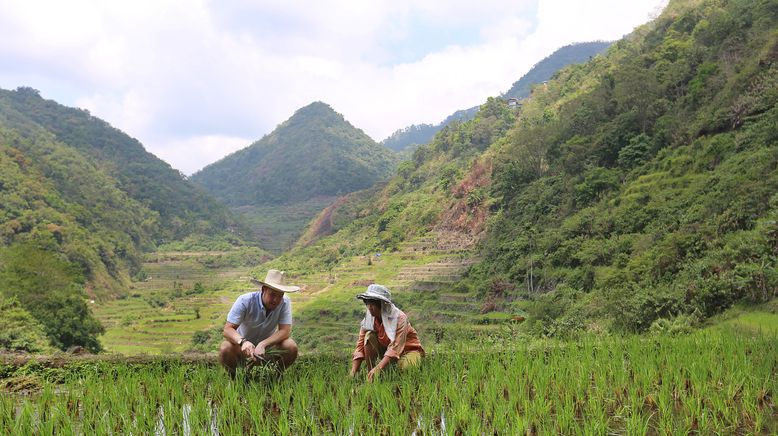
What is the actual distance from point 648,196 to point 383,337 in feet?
60.2

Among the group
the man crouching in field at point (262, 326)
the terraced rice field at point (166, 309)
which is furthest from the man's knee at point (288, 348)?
the terraced rice field at point (166, 309)

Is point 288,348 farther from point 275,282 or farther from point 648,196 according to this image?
point 648,196

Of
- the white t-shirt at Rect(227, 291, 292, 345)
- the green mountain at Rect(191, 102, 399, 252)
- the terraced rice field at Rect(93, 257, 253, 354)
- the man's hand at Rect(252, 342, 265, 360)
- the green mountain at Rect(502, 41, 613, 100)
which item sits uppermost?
the green mountain at Rect(502, 41, 613, 100)

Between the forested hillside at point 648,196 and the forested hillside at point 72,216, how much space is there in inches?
773

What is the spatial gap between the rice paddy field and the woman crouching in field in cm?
14

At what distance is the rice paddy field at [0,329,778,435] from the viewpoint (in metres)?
3.20

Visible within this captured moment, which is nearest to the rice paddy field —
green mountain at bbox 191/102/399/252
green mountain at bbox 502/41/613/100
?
green mountain at bbox 191/102/399/252

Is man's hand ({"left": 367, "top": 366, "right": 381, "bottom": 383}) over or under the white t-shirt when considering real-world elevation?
→ under

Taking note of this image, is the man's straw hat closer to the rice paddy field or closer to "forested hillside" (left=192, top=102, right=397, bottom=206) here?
the rice paddy field

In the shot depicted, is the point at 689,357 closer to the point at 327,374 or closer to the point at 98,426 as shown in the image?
the point at 327,374

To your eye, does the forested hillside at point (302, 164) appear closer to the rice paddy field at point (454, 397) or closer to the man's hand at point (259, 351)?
the rice paddy field at point (454, 397)

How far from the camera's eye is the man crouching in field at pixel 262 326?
4266 mm

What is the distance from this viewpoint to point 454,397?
375 cm

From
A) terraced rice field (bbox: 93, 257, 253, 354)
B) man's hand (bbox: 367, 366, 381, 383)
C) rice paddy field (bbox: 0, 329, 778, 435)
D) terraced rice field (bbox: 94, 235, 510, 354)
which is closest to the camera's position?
rice paddy field (bbox: 0, 329, 778, 435)
